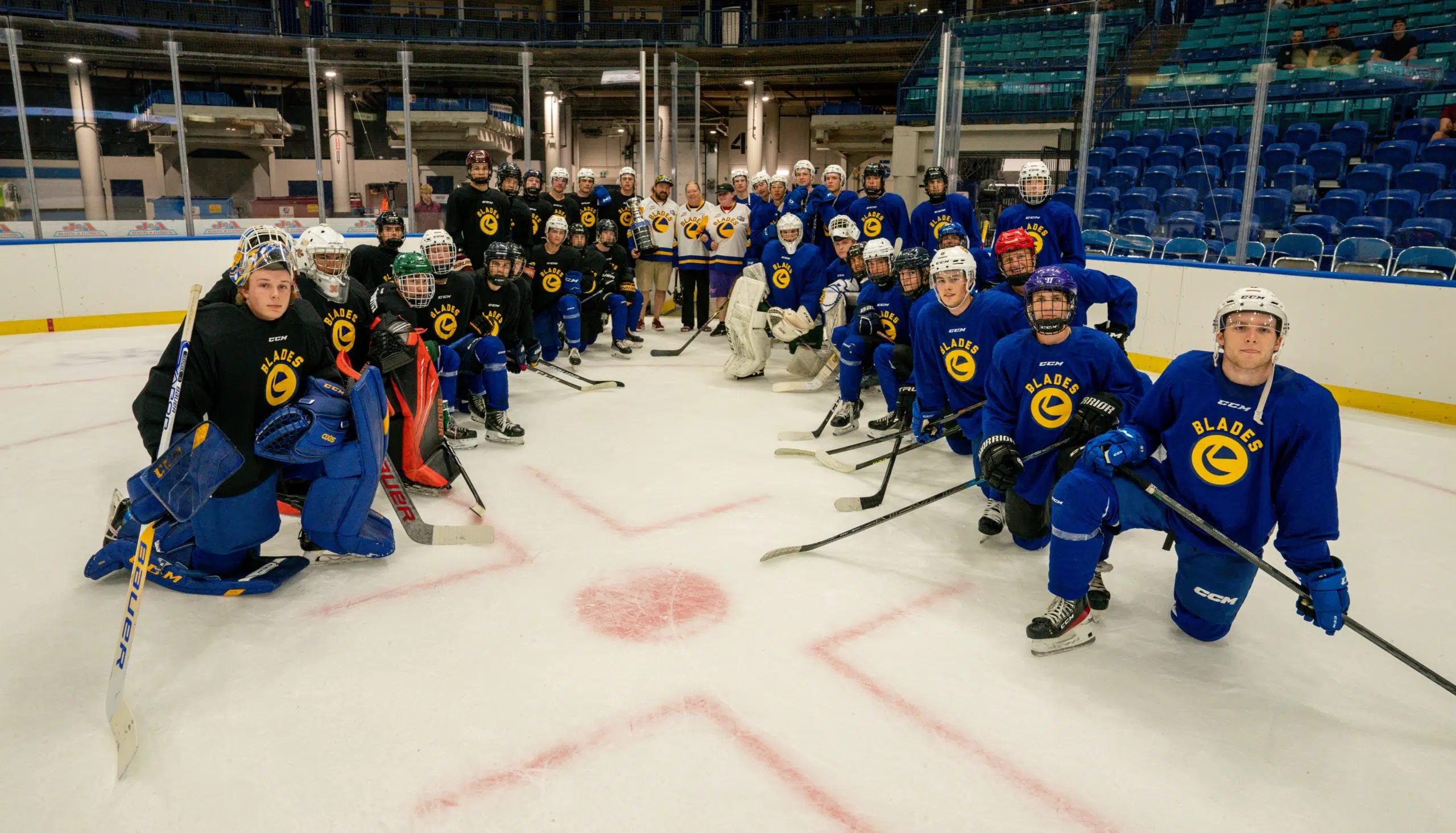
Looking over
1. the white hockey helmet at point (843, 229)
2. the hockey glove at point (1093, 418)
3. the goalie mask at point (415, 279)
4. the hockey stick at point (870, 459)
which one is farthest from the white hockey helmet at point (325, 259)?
the white hockey helmet at point (843, 229)

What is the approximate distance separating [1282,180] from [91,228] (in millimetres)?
9958

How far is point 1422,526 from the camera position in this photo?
3609 millimetres

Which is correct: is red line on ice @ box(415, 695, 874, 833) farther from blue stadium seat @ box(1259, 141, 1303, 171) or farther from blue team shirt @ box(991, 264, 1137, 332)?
blue stadium seat @ box(1259, 141, 1303, 171)

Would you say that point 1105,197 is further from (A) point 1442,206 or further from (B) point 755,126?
(B) point 755,126

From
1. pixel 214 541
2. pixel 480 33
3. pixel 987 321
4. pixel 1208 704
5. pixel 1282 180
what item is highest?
pixel 480 33

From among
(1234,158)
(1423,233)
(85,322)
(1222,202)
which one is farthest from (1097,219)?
(85,322)

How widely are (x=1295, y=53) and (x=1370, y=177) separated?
1054 millimetres

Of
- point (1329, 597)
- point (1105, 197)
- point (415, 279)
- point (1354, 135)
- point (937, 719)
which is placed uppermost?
point (1354, 135)

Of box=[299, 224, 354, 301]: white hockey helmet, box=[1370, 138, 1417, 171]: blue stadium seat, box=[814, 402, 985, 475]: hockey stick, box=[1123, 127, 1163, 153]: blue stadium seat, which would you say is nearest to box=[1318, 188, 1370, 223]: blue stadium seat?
box=[1370, 138, 1417, 171]: blue stadium seat

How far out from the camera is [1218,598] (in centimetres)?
242

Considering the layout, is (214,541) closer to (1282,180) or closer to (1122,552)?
(1122,552)

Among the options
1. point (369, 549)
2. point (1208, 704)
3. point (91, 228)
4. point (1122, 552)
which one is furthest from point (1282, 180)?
point (91, 228)

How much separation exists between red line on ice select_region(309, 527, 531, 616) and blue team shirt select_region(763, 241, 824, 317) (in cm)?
331

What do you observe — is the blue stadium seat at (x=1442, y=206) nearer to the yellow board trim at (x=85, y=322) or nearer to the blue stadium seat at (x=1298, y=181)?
the blue stadium seat at (x=1298, y=181)
